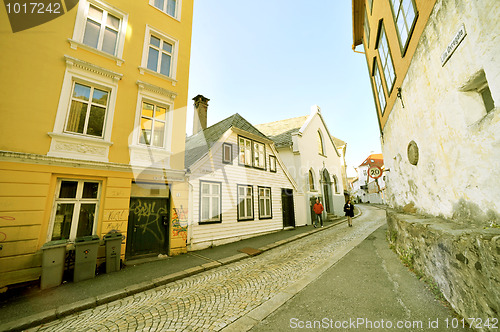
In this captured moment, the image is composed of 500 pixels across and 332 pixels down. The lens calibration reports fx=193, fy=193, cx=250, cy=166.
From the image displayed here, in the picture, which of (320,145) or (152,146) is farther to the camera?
(320,145)

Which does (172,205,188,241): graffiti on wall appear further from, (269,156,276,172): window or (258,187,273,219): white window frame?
(269,156,276,172): window

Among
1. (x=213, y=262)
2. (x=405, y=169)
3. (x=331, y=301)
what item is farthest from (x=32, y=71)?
(x=405, y=169)

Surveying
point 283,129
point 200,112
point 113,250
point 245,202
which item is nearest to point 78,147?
point 113,250

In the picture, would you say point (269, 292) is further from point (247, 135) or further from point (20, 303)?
point (247, 135)

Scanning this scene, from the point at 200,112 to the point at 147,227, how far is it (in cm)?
1109

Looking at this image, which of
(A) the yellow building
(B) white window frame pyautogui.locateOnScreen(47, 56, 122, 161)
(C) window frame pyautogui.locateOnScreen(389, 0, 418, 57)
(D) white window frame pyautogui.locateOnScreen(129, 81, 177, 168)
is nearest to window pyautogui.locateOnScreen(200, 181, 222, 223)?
(A) the yellow building

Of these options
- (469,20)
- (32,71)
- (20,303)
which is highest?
(32,71)

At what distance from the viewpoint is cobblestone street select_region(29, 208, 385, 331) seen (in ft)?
11.2

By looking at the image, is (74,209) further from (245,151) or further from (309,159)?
(309,159)

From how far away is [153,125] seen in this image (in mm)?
7977

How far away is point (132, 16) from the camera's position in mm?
8023

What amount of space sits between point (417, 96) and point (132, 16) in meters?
10.6

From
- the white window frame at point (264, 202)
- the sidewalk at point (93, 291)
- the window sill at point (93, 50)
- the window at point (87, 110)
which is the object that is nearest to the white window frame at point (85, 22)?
the window sill at point (93, 50)

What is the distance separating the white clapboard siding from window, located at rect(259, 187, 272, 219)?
27 cm
